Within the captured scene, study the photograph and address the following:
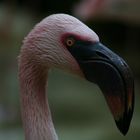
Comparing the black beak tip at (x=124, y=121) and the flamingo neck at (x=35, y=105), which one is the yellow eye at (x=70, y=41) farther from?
the black beak tip at (x=124, y=121)

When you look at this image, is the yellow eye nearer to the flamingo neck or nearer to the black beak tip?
the flamingo neck

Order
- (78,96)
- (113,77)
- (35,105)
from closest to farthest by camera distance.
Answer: (113,77)
(35,105)
(78,96)

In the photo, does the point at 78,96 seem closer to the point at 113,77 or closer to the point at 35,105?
the point at 35,105

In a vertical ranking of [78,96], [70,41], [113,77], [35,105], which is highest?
[70,41]

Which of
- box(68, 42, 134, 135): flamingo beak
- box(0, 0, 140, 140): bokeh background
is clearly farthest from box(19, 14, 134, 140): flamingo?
box(0, 0, 140, 140): bokeh background

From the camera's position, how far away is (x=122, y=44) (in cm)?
938

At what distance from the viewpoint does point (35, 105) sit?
2.18 meters

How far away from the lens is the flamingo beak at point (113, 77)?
6.59ft

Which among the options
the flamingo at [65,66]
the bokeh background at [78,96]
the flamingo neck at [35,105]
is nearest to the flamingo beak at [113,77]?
the flamingo at [65,66]

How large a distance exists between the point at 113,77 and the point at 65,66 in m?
0.18

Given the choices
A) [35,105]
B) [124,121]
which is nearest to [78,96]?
[35,105]

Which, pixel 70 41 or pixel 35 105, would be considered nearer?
pixel 70 41

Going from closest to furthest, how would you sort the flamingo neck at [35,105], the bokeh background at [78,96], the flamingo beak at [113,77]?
1. the flamingo beak at [113,77]
2. the flamingo neck at [35,105]
3. the bokeh background at [78,96]

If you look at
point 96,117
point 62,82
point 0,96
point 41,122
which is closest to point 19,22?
point 62,82
